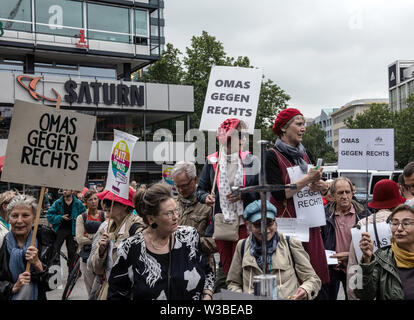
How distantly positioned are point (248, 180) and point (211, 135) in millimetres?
825

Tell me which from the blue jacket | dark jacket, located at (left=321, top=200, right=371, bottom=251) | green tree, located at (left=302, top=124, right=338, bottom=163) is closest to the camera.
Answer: dark jacket, located at (left=321, top=200, right=371, bottom=251)

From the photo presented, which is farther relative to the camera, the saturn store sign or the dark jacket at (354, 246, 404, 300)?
the saturn store sign

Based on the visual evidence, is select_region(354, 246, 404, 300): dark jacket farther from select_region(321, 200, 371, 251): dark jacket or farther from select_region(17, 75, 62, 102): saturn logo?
select_region(17, 75, 62, 102): saturn logo

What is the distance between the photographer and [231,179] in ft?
15.2

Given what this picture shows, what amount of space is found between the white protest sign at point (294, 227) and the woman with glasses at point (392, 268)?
1.88 ft

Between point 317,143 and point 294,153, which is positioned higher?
point 317,143

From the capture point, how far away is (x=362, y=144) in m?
5.23

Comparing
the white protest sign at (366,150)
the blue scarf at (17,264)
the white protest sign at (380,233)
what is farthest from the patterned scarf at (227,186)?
the blue scarf at (17,264)

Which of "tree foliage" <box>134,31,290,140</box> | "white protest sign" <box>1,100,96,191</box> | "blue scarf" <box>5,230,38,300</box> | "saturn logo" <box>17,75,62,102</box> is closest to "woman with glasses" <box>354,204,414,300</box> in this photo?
"white protest sign" <box>1,100,96,191</box>

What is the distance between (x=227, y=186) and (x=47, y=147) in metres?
1.64

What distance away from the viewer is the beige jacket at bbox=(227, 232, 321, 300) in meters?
3.56

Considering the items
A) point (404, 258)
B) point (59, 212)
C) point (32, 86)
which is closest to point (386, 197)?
point (404, 258)

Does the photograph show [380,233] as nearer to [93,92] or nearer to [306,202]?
[306,202]

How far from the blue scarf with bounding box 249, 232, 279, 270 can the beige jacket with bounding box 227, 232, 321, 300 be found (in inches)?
1.1
